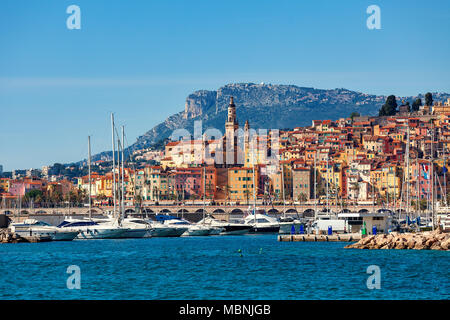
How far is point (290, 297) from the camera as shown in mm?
29906

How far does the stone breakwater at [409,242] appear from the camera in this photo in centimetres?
4850

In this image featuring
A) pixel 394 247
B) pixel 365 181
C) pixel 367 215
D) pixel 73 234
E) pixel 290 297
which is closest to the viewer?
pixel 290 297

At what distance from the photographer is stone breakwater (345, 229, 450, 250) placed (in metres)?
48.5

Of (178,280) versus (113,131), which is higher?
(113,131)

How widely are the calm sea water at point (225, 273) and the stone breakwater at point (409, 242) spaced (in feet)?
3.86

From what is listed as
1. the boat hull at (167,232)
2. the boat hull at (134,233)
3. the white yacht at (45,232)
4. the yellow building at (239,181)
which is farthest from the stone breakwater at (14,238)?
the yellow building at (239,181)

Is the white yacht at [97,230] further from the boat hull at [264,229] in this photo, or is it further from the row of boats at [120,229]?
the boat hull at [264,229]

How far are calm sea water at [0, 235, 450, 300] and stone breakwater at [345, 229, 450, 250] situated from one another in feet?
3.86

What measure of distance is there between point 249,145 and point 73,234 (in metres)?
121

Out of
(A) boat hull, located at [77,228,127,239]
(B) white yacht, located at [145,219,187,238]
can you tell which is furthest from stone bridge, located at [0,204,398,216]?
(A) boat hull, located at [77,228,127,239]

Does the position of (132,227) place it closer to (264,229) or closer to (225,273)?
(264,229)
